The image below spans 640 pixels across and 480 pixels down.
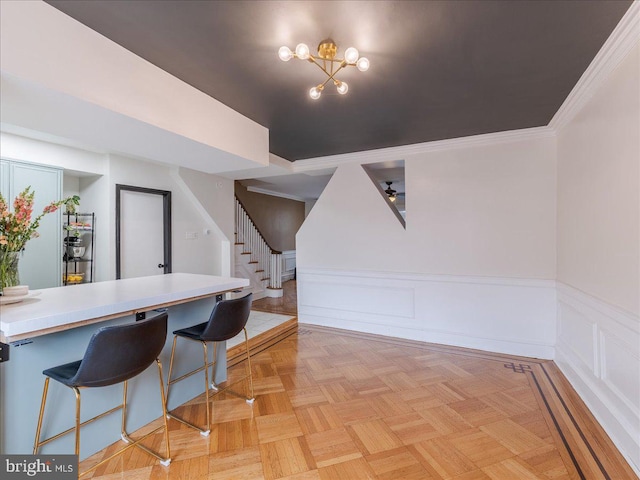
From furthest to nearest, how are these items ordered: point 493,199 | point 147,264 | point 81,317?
point 147,264, point 493,199, point 81,317

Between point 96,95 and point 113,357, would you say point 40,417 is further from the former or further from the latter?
point 96,95

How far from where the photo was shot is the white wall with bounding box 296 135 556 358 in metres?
3.30

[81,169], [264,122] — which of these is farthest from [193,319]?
[81,169]

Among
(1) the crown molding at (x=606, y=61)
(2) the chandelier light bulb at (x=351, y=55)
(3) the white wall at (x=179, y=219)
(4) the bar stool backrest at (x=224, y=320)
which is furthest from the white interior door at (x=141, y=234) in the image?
(1) the crown molding at (x=606, y=61)

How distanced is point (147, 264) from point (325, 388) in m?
3.16

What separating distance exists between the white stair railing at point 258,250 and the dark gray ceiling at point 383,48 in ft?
10.8

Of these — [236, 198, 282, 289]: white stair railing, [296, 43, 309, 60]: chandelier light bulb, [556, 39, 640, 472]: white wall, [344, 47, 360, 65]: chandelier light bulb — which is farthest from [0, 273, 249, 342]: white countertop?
[236, 198, 282, 289]: white stair railing

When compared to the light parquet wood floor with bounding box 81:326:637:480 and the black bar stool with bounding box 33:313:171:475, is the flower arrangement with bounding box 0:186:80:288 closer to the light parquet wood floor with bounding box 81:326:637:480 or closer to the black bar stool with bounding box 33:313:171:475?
the black bar stool with bounding box 33:313:171:475

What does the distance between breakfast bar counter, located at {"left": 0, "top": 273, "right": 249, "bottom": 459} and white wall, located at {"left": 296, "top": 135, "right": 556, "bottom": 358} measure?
7.79 ft

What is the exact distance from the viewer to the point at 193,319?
249 centimetres

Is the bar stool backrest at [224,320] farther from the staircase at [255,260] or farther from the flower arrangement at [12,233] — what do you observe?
the staircase at [255,260]

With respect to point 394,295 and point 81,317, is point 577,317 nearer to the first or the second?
point 394,295

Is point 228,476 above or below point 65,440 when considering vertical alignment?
below

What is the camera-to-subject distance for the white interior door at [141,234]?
13.3 feet
